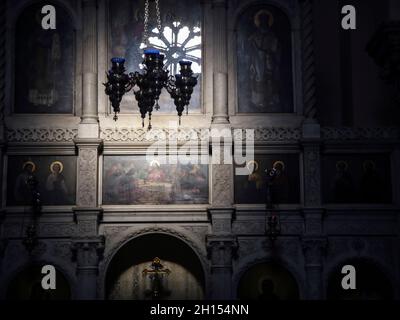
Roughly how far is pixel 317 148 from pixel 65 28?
573 centimetres

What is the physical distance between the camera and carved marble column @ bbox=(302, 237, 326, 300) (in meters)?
16.5

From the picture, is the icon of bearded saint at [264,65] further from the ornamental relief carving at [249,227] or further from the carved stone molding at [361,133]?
the ornamental relief carving at [249,227]

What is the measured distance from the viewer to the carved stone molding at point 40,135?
1706 centimetres

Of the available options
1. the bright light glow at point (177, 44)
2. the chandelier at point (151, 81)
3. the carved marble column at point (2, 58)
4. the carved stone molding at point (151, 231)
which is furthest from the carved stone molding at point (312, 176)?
the carved marble column at point (2, 58)

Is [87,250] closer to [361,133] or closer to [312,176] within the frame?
[312,176]

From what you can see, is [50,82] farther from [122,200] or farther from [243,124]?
[243,124]

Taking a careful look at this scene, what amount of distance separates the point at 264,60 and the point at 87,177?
4.36 m

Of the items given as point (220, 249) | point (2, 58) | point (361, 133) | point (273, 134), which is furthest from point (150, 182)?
point (361, 133)

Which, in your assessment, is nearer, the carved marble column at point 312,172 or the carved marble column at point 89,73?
the carved marble column at point 312,172

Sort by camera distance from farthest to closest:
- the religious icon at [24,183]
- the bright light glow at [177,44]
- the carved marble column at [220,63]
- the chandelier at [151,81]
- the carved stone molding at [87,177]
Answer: the bright light glow at [177,44] → the carved marble column at [220,63] → the religious icon at [24,183] → the carved stone molding at [87,177] → the chandelier at [151,81]

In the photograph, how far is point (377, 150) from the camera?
677 inches

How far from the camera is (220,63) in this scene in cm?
1748

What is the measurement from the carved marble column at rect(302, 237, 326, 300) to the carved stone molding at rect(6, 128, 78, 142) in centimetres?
509
